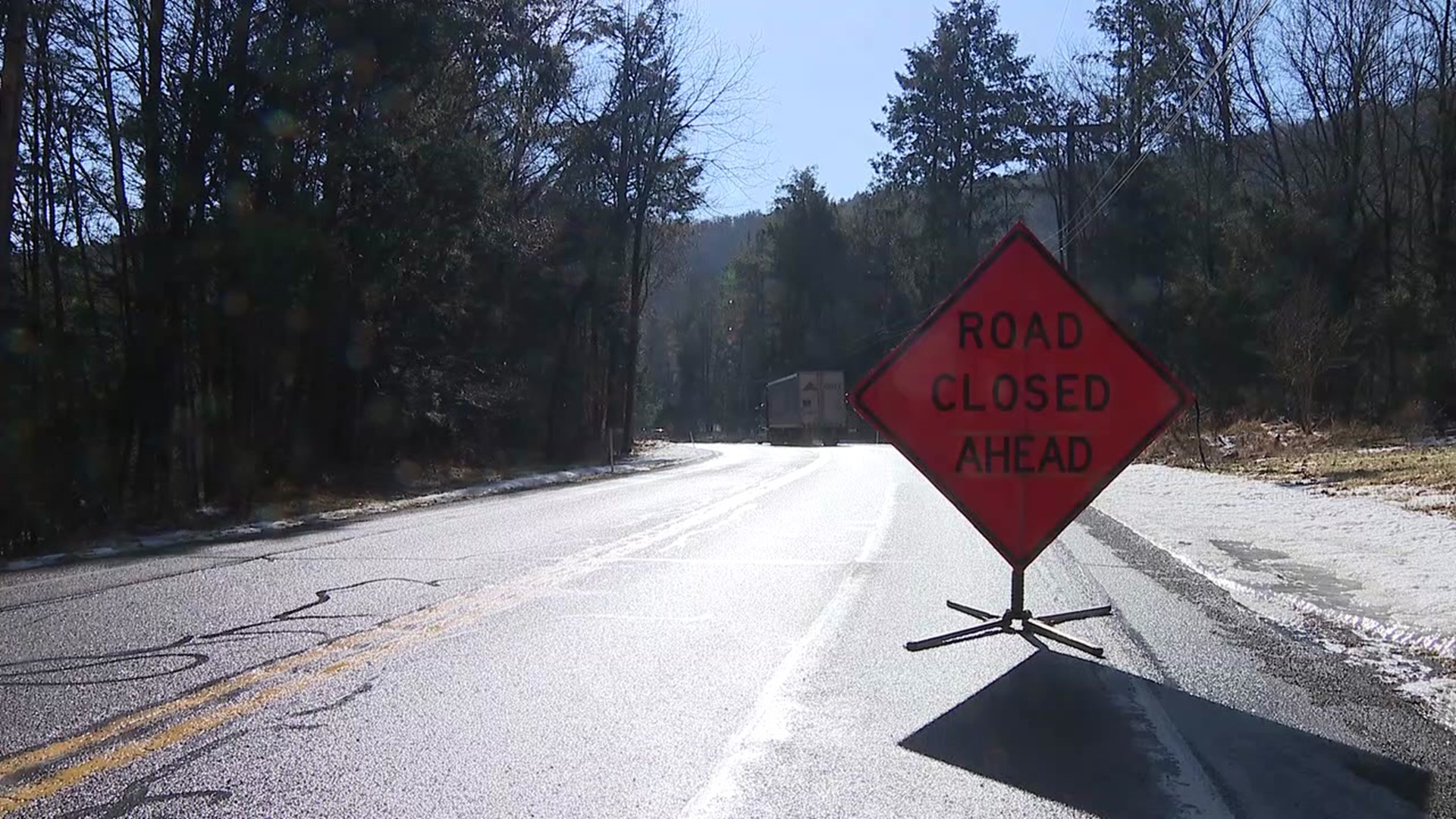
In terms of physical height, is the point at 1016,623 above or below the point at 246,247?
below

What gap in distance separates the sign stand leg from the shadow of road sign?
0.88 meters

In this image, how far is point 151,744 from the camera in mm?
5605

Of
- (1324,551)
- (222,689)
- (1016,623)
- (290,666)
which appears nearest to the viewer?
(222,689)

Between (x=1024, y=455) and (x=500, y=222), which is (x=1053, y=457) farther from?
(x=500, y=222)

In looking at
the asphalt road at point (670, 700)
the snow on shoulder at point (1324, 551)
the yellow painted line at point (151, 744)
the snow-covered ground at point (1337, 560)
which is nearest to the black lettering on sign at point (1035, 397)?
the asphalt road at point (670, 700)

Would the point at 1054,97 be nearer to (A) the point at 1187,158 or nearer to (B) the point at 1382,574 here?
(A) the point at 1187,158

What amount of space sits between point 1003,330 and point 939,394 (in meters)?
0.59

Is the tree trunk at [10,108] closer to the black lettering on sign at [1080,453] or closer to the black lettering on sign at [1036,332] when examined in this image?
the black lettering on sign at [1036,332]

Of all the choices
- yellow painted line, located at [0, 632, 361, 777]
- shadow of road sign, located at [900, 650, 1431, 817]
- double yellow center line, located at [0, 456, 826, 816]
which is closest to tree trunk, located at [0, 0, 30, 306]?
double yellow center line, located at [0, 456, 826, 816]

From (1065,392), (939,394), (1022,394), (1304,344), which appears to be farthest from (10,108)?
(1304,344)

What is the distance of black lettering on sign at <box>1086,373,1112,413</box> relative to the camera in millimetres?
8039

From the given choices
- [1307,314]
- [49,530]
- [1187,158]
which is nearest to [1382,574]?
[49,530]

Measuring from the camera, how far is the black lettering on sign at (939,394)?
26.8 feet

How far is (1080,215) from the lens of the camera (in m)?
57.5
